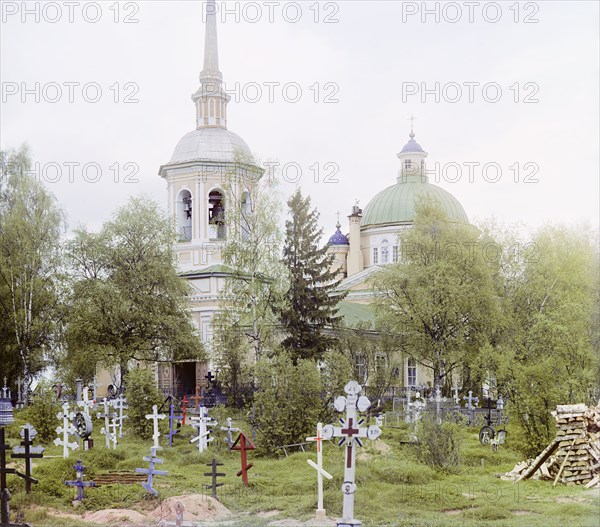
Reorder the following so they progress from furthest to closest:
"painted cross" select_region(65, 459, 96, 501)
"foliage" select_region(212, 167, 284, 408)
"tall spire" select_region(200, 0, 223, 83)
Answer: "tall spire" select_region(200, 0, 223, 83) < "foliage" select_region(212, 167, 284, 408) < "painted cross" select_region(65, 459, 96, 501)

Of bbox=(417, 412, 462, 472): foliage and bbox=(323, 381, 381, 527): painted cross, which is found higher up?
bbox=(323, 381, 381, 527): painted cross

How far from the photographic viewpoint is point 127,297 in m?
27.2

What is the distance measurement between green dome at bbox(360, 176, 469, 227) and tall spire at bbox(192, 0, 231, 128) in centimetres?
1541

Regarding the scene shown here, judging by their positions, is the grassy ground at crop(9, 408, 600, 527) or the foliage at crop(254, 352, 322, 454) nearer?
the grassy ground at crop(9, 408, 600, 527)

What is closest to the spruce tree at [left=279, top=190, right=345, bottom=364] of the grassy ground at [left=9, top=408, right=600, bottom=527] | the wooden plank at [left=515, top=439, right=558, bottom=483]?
the grassy ground at [left=9, top=408, right=600, bottom=527]

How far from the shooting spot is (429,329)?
1116 inches

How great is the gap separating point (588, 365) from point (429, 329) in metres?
6.62

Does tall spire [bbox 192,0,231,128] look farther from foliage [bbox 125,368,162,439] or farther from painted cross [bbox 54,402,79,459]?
painted cross [bbox 54,402,79,459]

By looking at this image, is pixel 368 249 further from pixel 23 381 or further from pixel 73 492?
pixel 73 492

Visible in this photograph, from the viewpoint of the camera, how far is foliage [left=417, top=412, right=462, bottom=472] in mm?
17656

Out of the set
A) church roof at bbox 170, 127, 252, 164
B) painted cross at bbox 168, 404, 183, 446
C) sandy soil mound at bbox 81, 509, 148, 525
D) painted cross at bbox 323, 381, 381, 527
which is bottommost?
sandy soil mound at bbox 81, 509, 148, 525

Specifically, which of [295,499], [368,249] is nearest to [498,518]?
[295,499]

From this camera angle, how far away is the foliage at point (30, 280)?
93.0ft

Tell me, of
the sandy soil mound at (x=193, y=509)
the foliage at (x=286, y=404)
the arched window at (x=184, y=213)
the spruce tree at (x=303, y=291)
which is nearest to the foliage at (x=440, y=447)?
the foliage at (x=286, y=404)
